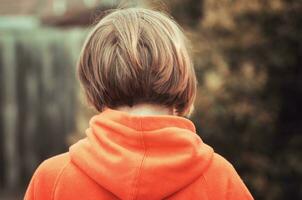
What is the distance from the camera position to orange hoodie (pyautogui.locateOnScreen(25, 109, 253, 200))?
2.16m

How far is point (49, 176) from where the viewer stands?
2268 mm

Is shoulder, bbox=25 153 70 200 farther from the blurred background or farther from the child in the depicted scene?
the blurred background

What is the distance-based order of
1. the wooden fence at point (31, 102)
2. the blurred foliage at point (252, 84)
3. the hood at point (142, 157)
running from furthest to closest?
the wooden fence at point (31, 102), the blurred foliage at point (252, 84), the hood at point (142, 157)

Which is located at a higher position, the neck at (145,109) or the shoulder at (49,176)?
the neck at (145,109)

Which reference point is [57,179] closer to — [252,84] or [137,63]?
[137,63]

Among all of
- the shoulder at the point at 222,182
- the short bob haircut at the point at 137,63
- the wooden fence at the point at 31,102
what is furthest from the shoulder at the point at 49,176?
the wooden fence at the point at 31,102

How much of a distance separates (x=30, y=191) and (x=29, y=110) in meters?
6.54

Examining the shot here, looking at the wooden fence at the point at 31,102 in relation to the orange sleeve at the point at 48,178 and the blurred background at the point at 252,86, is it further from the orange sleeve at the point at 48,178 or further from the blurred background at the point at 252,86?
the orange sleeve at the point at 48,178

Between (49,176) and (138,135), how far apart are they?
32cm

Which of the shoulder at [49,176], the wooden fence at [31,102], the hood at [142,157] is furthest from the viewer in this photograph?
the wooden fence at [31,102]

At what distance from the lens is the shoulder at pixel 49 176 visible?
2.26 metres

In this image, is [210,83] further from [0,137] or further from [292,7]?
[0,137]

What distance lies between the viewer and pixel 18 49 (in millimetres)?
8789

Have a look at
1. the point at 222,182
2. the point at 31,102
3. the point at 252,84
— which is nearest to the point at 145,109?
the point at 222,182
